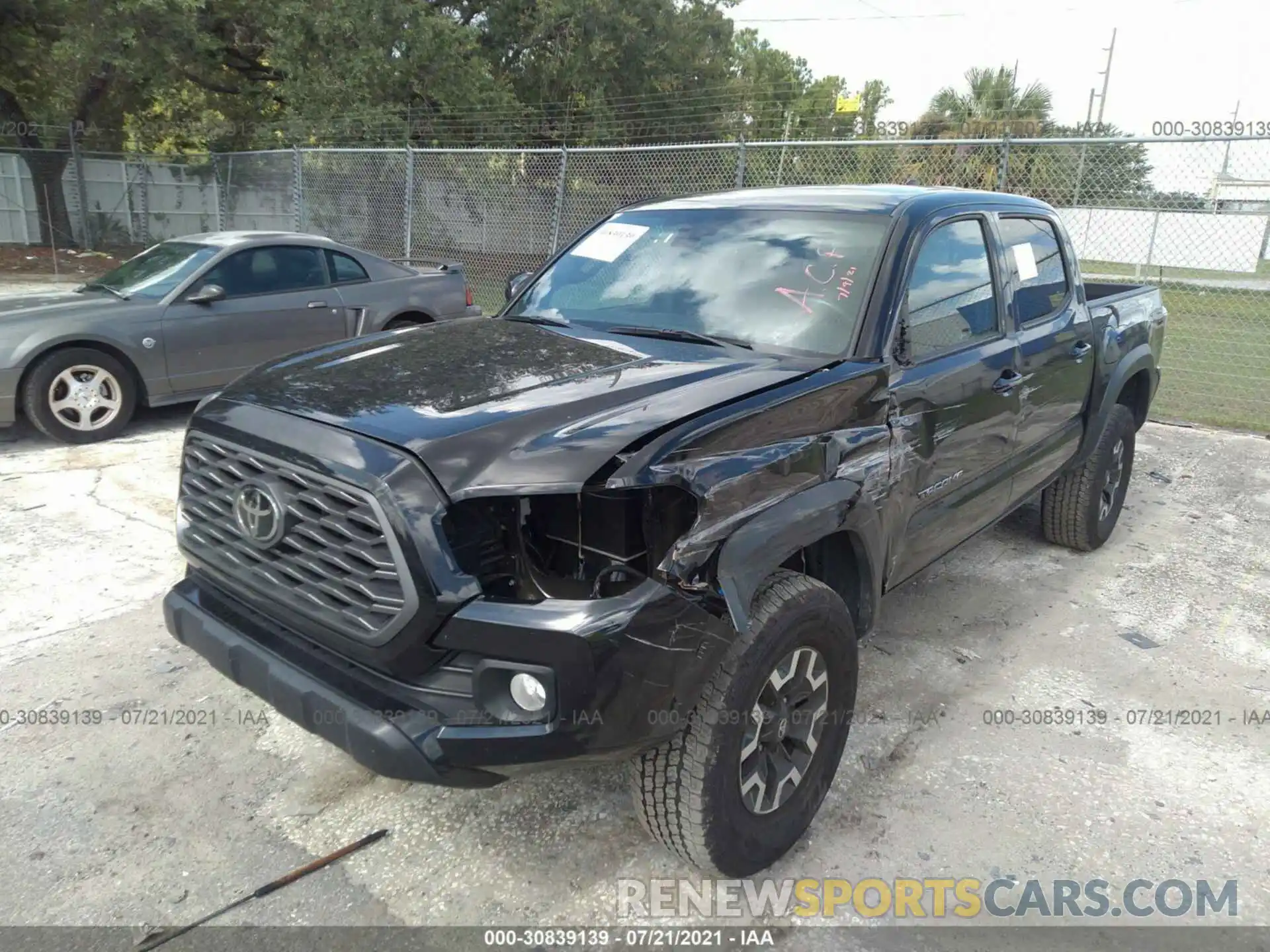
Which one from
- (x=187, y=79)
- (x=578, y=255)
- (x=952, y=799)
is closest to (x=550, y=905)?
(x=952, y=799)

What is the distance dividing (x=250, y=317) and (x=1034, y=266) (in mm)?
5627

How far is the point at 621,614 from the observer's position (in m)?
2.04

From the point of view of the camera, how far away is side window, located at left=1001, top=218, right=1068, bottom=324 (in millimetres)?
3918

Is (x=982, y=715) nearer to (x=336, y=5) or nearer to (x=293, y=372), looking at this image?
(x=293, y=372)

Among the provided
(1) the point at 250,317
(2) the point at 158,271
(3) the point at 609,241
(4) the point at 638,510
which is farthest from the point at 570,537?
(2) the point at 158,271

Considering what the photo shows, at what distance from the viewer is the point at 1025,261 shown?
4039 millimetres

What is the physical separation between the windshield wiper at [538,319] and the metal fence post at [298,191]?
39.6ft

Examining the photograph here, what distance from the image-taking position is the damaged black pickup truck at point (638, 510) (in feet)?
6.91

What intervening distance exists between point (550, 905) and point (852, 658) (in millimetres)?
1130

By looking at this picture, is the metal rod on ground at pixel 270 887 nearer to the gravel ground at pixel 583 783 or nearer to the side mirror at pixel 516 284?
the gravel ground at pixel 583 783

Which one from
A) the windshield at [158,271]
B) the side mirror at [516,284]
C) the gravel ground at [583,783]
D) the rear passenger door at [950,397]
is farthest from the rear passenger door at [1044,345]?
the windshield at [158,271]

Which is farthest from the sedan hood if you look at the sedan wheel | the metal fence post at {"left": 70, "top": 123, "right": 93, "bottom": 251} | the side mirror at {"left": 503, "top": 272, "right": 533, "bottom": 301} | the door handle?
the metal fence post at {"left": 70, "top": 123, "right": 93, "bottom": 251}

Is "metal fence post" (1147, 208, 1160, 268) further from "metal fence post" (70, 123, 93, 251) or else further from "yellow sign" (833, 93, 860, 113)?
"metal fence post" (70, 123, 93, 251)

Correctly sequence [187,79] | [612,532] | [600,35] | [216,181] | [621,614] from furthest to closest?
[187,79] < [600,35] < [216,181] < [612,532] < [621,614]
